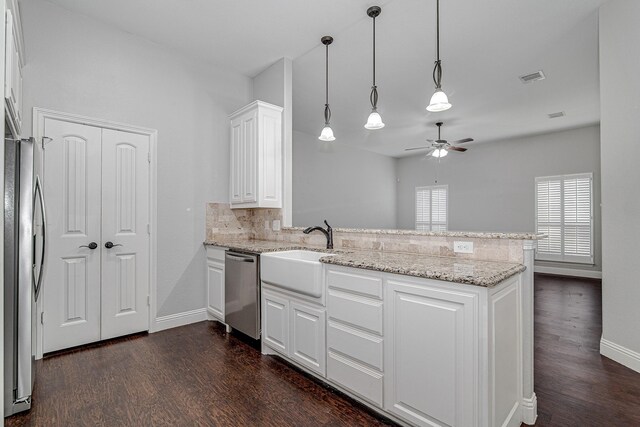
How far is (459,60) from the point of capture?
390 cm

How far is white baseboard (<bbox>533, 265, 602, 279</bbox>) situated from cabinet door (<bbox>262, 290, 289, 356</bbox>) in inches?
261

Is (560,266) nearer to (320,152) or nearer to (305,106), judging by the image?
(320,152)

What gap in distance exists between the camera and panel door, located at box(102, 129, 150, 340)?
3.10 metres

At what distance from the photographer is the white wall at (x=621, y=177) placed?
8.58 ft

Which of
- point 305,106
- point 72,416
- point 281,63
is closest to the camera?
point 72,416

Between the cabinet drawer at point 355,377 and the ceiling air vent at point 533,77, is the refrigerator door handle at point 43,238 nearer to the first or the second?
the cabinet drawer at point 355,377

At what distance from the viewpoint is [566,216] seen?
6.62 metres

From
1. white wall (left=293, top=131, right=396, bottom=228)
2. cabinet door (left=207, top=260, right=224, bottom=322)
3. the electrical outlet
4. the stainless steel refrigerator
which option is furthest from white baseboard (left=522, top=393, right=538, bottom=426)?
white wall (left=293, top=131, right=396, bottom=228)

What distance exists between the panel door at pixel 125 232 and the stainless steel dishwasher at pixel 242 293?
2.87 feet

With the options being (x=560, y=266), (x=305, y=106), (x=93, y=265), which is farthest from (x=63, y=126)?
(x=560, y=266)

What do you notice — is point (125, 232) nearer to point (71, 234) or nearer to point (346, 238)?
point (71, 234)

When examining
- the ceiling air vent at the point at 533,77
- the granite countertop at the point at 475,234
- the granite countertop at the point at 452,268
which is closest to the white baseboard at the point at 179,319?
the granite countertop at the point at 475,234

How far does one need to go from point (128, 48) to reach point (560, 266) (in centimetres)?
817

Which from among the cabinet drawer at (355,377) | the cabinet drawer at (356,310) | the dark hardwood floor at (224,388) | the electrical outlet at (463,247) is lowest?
the dark hardwood floor at (224,388)
